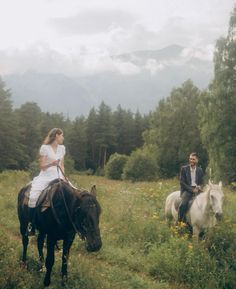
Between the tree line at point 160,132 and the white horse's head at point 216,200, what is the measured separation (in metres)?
0.73

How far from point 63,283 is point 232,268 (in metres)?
4.29

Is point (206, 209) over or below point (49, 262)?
over

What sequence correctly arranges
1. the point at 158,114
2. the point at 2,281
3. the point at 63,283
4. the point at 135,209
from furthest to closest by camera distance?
the point at 158,114 → the point at 135,209 → the point at 63,283 → the point at 2,281

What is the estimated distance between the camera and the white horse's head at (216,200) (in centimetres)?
1067

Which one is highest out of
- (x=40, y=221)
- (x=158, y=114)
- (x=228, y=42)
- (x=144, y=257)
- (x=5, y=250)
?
(x=228, y=42)

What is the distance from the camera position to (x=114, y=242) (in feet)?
39.0

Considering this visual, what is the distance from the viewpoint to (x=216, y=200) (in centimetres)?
1082

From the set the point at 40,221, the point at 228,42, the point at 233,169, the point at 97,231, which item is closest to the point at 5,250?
the point at 40,221

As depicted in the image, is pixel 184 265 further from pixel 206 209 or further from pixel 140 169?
pixel 140 169

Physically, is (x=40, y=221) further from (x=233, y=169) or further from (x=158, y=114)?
(x=158, y=114)

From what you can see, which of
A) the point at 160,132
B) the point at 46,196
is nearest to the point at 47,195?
the point at 46,196

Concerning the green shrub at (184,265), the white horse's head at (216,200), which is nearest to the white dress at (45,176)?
the green shrub at (184,265)

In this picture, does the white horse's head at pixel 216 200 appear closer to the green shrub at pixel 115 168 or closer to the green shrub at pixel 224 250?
the green shrub at pixel 224 250

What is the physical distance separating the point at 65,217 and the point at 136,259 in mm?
3549
